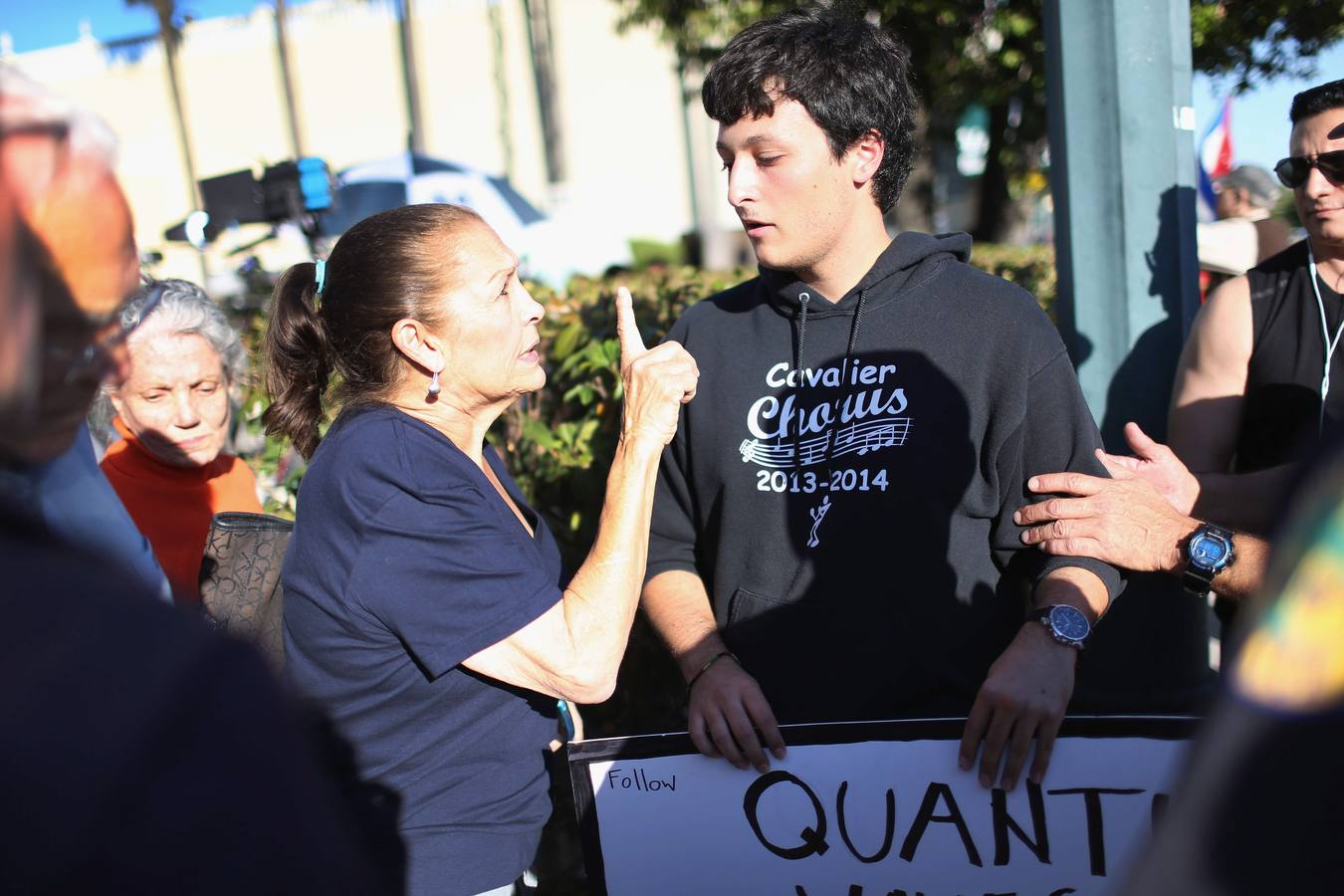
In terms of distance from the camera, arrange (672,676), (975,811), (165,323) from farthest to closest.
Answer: (672,676) < (165,323) < (975,811)

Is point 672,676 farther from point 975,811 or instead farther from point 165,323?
point 165,323

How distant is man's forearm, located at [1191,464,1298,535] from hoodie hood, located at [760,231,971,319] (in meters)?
0.76

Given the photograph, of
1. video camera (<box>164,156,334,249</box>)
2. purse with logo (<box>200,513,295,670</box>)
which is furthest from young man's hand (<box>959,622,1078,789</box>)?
video camera (<box>164,156,334,249</box>)

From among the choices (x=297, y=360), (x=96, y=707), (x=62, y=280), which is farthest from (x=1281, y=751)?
(x=297, y=360)

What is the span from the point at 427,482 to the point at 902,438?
3.05 feet

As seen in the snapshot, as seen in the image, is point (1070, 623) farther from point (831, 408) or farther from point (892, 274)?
point (892, 274)

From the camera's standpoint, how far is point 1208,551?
7.05 feet

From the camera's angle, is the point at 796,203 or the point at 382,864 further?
the point at 796,203

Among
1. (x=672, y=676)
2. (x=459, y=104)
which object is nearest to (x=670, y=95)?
(x=459, y=104)

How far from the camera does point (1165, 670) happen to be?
110 inches

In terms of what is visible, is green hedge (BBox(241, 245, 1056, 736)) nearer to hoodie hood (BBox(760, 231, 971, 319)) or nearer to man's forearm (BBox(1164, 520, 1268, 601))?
hoodie hood (BBox(760, 231, 971, 319))

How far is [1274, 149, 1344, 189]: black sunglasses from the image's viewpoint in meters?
2.61

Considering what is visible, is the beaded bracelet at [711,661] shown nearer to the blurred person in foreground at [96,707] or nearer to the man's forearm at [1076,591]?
the man's forearm at [1076,591]

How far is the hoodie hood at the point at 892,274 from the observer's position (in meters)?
2.36
